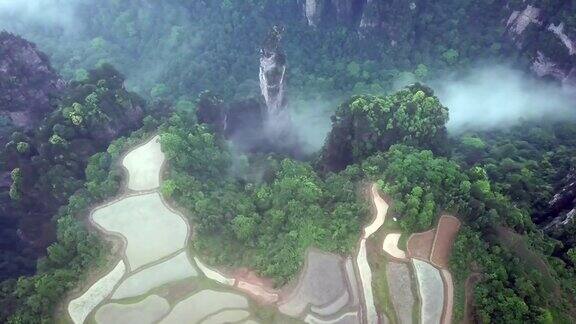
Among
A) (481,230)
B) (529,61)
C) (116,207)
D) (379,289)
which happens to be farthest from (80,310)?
(529,61)

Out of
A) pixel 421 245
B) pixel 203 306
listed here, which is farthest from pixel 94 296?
pixel 421 245

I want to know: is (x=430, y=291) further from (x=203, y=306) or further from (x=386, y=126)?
(x=386, y=126)

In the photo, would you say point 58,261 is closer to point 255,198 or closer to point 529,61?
point 255,198

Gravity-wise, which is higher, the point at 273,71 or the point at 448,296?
the point at 273,71

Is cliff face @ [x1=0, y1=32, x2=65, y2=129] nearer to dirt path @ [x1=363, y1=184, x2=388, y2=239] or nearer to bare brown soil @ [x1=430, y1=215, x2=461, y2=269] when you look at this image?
dirt path @ [x1=363, y1=184, x2=388, y2=239]

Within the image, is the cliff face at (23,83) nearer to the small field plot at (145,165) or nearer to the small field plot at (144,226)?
the small field plot at (145,165)
